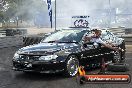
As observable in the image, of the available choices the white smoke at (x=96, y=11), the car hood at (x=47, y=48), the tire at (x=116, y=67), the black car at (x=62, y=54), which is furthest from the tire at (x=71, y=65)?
the white smoke at (x=96, y=11)

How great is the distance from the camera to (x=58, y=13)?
2854 inches

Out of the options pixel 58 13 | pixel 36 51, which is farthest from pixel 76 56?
pixel 58 13

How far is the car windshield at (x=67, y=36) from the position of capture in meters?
10.3

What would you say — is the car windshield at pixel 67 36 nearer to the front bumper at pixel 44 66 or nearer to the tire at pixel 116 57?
the front bumper at pixel 44 66

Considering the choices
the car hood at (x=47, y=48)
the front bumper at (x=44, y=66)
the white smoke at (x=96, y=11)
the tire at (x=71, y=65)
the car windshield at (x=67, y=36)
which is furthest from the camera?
the white smoke at (x=96, y=11)

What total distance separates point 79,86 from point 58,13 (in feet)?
212

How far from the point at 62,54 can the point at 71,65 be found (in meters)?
0.48

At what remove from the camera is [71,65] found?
951 centimetres

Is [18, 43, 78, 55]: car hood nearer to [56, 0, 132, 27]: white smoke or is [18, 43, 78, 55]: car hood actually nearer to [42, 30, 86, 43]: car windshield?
[42, 30, 86, 43]: car windshield

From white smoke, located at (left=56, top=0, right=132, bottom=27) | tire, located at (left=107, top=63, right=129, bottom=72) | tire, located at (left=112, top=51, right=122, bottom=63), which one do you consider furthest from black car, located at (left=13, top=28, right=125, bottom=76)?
white smoke, located at (left=56, top=0, right=132, bottom=27)

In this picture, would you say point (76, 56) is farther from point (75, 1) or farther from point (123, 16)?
point (123, 16)

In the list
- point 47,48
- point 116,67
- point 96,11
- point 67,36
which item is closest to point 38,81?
point 47,48

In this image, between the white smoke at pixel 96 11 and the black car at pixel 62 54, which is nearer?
the black car at pixel 62 54

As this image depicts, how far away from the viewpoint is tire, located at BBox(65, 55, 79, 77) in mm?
9376
